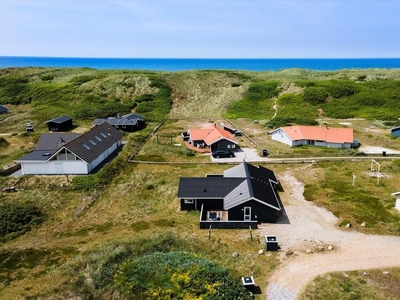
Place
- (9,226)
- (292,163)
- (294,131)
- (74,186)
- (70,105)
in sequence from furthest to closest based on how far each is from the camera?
(70,105) < (294,131) < (292,163) < (74,186) < (9,226)

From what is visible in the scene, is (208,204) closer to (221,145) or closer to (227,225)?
(227,225)

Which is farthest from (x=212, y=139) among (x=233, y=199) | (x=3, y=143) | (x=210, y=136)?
(x=3, y=143)

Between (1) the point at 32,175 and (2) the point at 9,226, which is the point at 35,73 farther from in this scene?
(2) the point at 9,226

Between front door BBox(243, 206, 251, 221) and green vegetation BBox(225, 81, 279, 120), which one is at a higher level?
green vegetation BBox(225, 81, 279, 120)

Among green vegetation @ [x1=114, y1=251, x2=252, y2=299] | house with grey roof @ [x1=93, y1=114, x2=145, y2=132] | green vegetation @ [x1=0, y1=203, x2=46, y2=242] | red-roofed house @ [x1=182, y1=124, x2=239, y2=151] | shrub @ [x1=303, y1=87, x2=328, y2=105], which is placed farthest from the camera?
shrub @ [x1=303, y1=87, x2=328, y2=105]

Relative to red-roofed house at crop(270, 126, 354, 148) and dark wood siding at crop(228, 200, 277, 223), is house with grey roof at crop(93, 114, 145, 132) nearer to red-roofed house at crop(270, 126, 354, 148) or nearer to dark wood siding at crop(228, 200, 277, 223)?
red-roofed house at crop(270, 126, 354, 148)

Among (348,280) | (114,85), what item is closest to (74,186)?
(348,280)

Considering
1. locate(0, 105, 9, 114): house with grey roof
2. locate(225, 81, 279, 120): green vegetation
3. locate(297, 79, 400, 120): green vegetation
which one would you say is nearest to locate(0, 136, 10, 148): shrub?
locate(0, 105, 9, 114): house with grey roof

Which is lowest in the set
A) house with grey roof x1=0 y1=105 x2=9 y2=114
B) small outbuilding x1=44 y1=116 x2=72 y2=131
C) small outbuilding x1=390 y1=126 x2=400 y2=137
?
small outbuilding x1=390 y1=126 x2=400 y2=137
